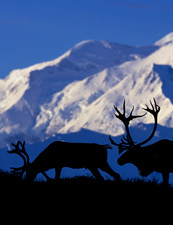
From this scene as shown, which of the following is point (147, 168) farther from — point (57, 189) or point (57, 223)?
point (57, 223)

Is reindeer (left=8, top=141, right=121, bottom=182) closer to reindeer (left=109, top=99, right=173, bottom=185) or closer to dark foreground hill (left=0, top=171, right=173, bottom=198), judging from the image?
reindeer (left=109, top=99, right=173, bottom=185)

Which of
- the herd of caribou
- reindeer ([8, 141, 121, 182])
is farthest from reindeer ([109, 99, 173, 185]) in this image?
reindeer ([8, 141, 121, 182])

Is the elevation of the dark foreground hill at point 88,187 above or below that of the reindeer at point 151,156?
below

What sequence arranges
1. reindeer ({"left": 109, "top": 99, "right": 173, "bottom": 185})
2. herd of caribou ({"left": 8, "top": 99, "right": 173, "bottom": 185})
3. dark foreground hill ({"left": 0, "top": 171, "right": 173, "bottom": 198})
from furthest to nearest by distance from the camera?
herd of caribou ({"left": 8, "top": 99, "right": 173, "bottom": 185})
reindeer ({"left": 109, "top": 99, "right": 173, "bottom": 185})
dark foreground hill ({"left": 0, "top": 171, "right": 173, "bottom": 198})

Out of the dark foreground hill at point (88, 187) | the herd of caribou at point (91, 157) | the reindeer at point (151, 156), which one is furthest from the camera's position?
the herd of caribou at point (91, 157)

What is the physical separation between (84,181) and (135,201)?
92.8 inches

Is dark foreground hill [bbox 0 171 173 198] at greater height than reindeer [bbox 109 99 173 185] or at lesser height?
lesser

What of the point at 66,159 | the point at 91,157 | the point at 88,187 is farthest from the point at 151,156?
the point at 88,187

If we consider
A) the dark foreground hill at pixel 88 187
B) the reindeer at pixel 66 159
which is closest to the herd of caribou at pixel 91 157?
the reindeer at pixel 66 159

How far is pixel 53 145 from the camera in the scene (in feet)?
55.4

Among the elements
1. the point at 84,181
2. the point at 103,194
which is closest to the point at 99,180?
the point at 84,181

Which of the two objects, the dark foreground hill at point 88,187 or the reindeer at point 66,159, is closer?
the dark foreground hill at point 88,187

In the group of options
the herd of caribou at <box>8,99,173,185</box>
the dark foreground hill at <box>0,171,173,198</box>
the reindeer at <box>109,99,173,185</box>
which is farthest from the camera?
the herd of caribou at <box>8,99,173,185</box>

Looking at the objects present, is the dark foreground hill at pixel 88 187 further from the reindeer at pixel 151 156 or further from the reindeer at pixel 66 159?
the reindeer at pixel 66 159
